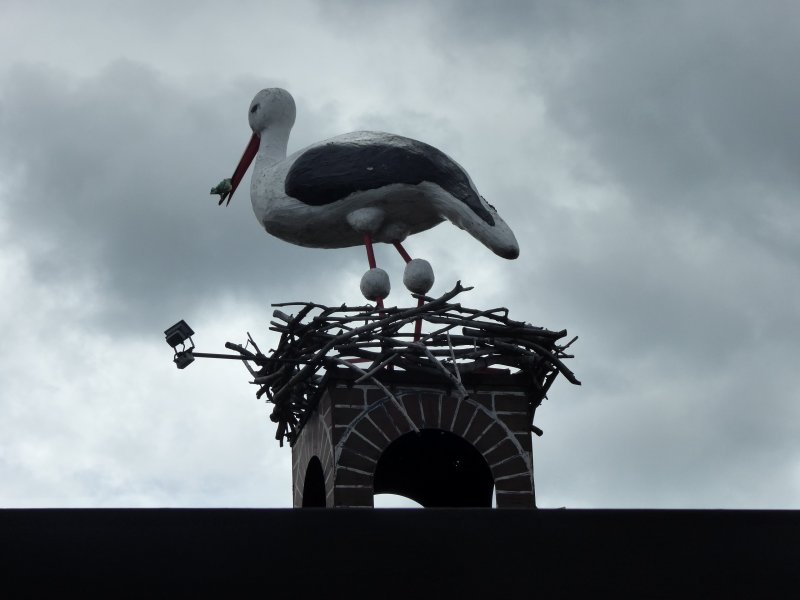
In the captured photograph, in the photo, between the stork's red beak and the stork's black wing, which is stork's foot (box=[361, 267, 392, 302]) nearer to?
the stork's black wing

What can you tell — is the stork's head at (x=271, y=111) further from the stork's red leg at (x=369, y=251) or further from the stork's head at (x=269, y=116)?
the stork's red leg at (x=369, y=251)

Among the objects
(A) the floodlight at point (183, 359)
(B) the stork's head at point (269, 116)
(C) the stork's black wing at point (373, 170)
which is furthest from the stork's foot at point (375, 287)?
(B) the stork's head at point (269, 116)

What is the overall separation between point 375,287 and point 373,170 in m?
0.71

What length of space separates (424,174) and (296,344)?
132 centimetres

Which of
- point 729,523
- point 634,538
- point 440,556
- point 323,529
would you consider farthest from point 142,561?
point 729,523

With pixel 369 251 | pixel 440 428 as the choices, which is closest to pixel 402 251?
pixel 369 251

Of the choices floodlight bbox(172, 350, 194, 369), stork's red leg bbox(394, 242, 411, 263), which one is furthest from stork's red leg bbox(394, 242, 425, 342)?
floodlight bbox(172, 350, 194, 369)

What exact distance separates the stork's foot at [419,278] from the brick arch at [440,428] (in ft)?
2.78

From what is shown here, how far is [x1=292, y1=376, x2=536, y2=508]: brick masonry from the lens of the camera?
784cm

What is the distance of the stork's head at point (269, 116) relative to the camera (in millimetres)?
9758

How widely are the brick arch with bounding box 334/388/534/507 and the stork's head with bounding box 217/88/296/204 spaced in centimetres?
253

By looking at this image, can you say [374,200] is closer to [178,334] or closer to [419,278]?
[419,278]

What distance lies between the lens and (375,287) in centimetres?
856

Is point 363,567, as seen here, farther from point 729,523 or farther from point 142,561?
point 729,523
